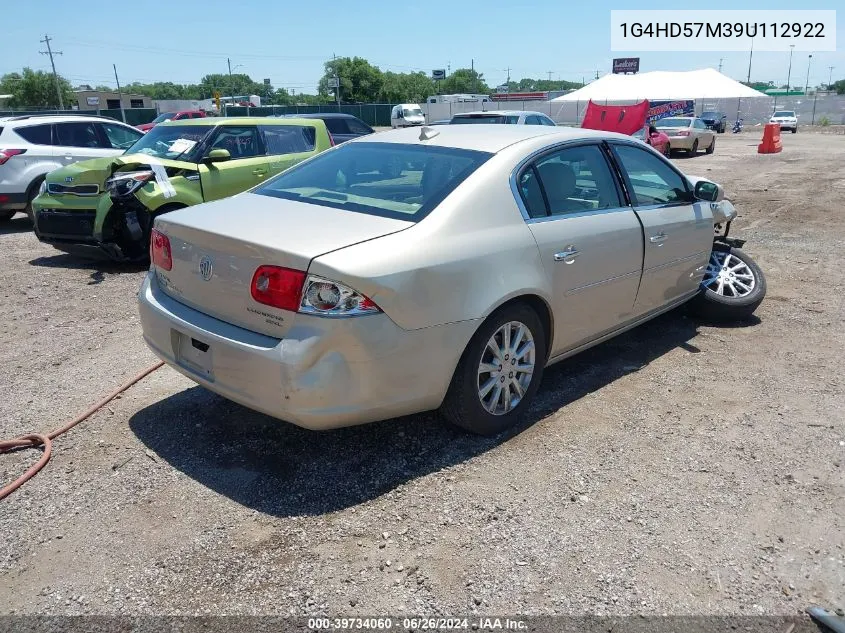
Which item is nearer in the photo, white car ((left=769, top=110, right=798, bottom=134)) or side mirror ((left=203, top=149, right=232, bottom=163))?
side mirror ((left=203, top=149, right=232, bottom=163))

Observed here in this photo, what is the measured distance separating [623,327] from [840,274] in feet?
13.5

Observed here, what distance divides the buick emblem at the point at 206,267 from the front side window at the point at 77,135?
9.08 m

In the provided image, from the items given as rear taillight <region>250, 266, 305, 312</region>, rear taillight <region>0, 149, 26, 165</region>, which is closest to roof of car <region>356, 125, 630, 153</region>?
rear taillight <region>250, 266, 305, 312</region>

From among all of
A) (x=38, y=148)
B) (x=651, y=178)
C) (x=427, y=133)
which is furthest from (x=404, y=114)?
(x=427, y=133)

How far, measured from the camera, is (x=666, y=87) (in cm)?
2023

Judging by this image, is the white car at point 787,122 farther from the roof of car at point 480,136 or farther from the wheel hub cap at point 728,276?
the roof of car at point 480,136

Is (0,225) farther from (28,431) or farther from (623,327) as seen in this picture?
(623,327)

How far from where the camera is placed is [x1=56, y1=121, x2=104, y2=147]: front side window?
10.8 meters

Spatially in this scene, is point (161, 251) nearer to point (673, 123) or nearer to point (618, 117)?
point (618, 117)

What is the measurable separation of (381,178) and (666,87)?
1907cm

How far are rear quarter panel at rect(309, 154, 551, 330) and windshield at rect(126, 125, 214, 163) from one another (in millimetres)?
5562

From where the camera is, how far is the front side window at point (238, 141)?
8.27 meters

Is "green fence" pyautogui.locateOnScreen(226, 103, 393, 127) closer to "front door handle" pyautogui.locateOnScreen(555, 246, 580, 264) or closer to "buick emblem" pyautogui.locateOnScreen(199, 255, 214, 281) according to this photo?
"front door handle" pyautogui.locateOnScreen(555, 246, 580, 264)

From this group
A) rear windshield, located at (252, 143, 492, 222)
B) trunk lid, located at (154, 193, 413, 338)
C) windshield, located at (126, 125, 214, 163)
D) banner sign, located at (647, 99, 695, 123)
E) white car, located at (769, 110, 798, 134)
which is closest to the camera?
trunk lid, located at (154, 193, 413, 338)
